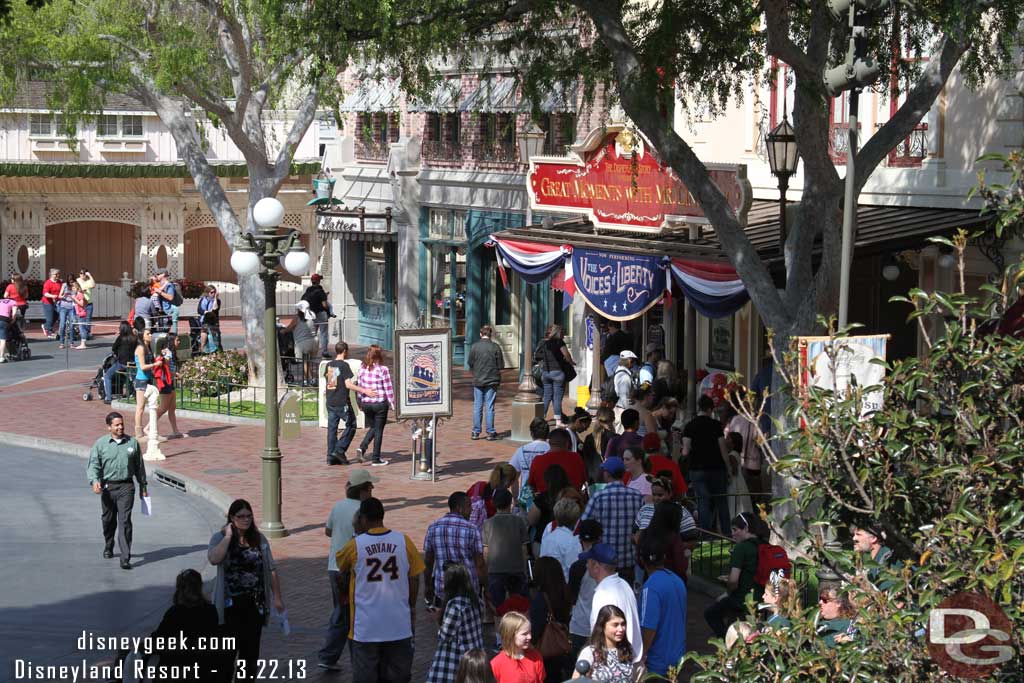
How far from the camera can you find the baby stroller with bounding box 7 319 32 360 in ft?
105

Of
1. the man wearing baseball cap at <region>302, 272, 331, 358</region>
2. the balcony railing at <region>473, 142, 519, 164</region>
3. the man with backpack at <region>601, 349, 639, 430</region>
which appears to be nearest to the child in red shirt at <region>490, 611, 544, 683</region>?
the man with backpack at <region>601, 349, 639, 430</region>

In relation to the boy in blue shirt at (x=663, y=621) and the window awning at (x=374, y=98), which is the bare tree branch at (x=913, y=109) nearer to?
the boy in blue shirt at (x=663, y=621)

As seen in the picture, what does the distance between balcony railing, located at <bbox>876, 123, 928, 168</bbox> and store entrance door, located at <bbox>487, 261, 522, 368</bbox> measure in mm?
11709

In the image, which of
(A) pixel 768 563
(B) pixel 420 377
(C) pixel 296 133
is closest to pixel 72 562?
(B) pixel 420 377

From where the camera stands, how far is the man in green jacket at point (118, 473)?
14664mm

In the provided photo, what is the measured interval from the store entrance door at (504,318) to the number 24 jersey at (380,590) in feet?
65.4

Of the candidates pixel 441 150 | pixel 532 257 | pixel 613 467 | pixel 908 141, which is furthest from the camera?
pixel 441 150

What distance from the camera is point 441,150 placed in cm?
3130

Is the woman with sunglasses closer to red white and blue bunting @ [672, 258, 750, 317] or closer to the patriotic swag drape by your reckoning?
the patriotic swag drape

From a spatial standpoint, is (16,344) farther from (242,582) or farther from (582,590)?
(582,590)

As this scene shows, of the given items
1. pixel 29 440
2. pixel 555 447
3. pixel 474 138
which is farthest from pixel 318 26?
pixel 474 138

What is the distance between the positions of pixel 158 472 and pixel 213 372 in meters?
8.76

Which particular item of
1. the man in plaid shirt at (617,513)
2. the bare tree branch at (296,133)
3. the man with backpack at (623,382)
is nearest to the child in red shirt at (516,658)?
the man in plaid shirt at (617,513)

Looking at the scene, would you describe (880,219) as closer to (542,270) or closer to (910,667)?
(542,270)
